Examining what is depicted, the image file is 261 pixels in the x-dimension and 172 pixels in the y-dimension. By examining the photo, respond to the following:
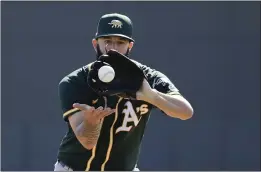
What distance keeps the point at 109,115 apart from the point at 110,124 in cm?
4

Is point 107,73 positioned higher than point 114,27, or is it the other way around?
point 114,27

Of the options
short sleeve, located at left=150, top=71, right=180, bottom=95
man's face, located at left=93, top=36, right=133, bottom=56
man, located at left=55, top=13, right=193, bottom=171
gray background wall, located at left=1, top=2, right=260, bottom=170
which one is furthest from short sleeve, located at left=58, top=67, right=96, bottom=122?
gray background wall, located at left=1, top=2, right=260, bottom=170

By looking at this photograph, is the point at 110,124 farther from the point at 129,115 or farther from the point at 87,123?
the point at 87,123

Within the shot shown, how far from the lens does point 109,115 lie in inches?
125

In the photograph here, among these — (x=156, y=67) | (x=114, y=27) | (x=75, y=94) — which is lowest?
(x=75, y=94)

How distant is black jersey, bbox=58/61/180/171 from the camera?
314 centimetres

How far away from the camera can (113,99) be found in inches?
126

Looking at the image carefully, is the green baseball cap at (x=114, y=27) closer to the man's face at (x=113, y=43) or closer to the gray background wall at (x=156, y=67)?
the man's face at (x=113, y=43)

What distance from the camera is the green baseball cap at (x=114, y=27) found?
10.5 feet

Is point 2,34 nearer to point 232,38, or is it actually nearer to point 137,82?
point 232,38

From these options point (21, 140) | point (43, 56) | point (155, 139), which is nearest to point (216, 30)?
point (155, 139)

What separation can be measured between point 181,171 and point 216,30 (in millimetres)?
1422

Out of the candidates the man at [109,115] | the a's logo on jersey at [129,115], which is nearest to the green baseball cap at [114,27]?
the man at [109,115]

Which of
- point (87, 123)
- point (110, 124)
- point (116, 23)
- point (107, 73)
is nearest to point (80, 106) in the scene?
point (87, 123)
